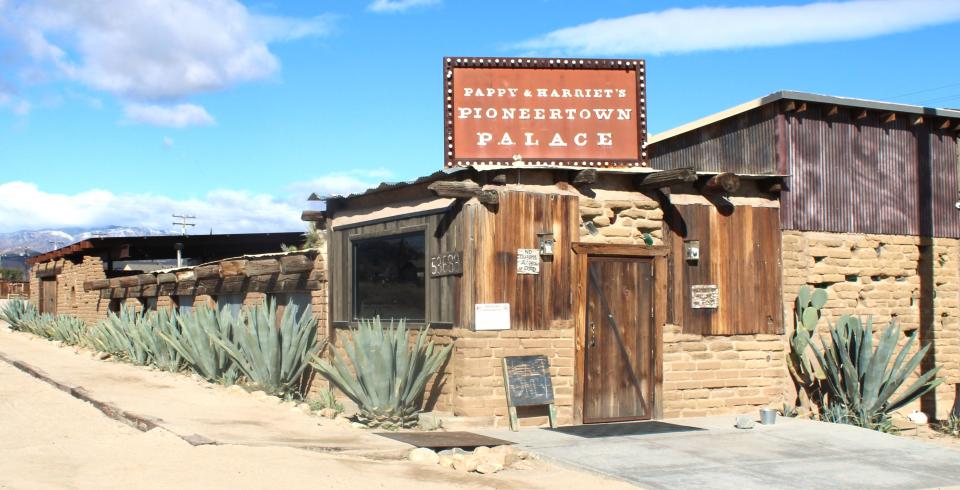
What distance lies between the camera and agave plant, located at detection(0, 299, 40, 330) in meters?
28.4

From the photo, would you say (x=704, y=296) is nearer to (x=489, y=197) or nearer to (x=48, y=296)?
(x=489, y=197)

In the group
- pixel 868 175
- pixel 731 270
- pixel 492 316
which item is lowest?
pixel 492 316

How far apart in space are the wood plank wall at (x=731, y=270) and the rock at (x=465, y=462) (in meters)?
4.23

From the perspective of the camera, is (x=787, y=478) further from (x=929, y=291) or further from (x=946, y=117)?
(x=946, y=117)

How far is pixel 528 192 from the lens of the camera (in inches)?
434

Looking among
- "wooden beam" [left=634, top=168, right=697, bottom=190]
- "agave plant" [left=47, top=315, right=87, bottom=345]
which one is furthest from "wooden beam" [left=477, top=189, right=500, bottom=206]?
"agave plant" [left=47, top=315, right=87, bottom=345]

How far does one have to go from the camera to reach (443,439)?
30.8 ft

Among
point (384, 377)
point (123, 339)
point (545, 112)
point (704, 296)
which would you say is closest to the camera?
point (384, 377)

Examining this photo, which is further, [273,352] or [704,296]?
[273,352]

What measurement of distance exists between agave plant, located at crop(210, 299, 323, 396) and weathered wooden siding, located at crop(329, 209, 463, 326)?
800 millimetres

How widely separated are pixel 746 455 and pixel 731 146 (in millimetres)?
5924

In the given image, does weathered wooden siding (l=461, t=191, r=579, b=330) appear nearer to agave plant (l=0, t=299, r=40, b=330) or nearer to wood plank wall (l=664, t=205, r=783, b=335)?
wood plank wall (l=664, t=205, r=783, b=335)

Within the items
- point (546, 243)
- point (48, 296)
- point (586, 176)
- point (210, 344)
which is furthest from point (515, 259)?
point (48, 296)

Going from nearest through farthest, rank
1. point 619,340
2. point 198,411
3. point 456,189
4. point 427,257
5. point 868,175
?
point 456,189
point 198,411
point 619,340
point 427,257
point 868,175
